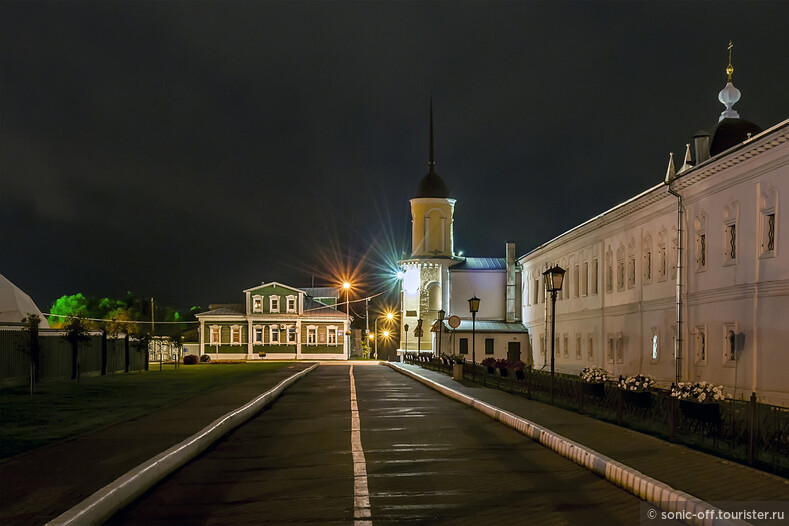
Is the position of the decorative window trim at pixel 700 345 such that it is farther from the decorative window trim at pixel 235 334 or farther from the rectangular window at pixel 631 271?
the decorative window trim at pixel 235 334

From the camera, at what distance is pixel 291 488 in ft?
33.4

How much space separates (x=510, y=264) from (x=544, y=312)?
14134 mm

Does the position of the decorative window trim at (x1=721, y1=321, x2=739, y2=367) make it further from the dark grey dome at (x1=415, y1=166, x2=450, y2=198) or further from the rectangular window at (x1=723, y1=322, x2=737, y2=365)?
the dark grey dome at (x1=415, y1=166, x2=450, y2=198)

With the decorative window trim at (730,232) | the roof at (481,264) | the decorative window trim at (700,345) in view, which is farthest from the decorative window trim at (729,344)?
the roof at (481,264)

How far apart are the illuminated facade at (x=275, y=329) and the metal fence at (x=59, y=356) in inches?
1419

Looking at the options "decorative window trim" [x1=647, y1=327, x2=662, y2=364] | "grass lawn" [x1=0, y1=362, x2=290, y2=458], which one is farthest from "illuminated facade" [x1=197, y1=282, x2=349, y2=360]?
"decorative window trim" [x1=647, y1=327, x2=662, y2=364]

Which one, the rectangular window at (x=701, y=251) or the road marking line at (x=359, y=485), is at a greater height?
the rectangular window at (x=701, y=251)

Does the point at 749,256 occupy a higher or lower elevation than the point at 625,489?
higher

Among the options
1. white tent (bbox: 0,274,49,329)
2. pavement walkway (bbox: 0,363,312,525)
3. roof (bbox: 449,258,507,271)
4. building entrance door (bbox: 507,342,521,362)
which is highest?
roof (bbox: 449,258,507,271)

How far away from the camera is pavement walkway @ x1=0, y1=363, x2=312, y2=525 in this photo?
893 cm

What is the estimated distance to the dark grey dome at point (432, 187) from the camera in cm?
8244

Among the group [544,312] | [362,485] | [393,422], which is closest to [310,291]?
[544,312]

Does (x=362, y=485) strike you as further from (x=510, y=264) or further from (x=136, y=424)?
(x=510, y=264)

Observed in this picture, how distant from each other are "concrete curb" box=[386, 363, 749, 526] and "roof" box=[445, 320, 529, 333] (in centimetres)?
5387
